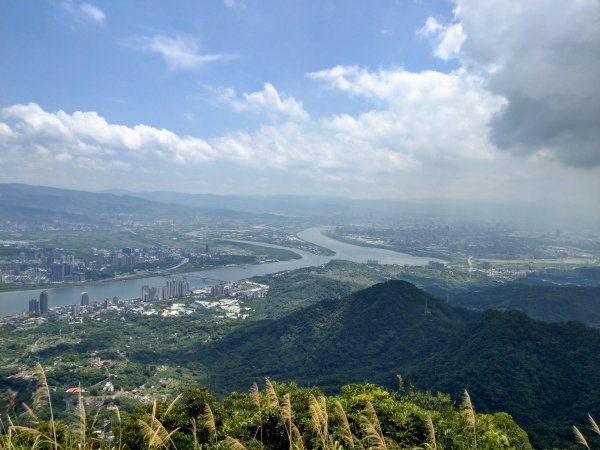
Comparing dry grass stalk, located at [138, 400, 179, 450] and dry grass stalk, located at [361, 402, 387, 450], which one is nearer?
dry grass stalk, located at [361, 402, 387, 450]

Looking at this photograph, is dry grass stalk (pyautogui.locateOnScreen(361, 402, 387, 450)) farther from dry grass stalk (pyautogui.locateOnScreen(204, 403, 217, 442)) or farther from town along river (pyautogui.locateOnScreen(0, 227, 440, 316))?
town along river (pyautogui.locateOnScreen(0, 227, 440, 316))

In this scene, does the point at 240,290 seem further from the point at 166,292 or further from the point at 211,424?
the point at 211,424

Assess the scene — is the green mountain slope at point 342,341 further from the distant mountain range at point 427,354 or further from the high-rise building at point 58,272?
the high-rise building at point 58,272

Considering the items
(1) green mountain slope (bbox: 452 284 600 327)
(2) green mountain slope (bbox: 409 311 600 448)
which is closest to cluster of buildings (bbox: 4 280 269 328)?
(2) green mountain slope (bbox: 409 311 600 448)

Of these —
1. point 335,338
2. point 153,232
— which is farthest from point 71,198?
point 335,338

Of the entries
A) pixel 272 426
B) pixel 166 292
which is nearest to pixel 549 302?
pixel 166 292
